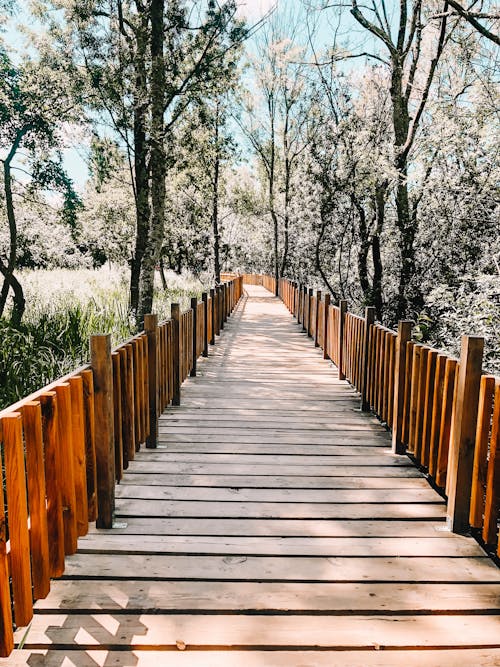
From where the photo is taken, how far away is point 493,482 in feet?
9.44

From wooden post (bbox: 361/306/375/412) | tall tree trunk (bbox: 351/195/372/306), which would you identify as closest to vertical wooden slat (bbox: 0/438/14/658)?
wooden post (bbox: 361/306/375/412)

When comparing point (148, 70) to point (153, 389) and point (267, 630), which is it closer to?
point (153, 389)

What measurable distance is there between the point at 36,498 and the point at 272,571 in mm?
1281

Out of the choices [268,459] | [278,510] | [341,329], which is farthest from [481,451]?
[341,329]

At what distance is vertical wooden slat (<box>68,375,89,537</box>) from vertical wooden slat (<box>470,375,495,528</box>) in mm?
2190

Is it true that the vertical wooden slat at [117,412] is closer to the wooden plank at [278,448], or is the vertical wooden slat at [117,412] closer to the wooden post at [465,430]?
the wooden plank at [278,448]

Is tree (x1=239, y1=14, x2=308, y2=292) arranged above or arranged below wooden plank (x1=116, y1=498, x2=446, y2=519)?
above

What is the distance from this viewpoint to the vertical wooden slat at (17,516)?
6.74 feet

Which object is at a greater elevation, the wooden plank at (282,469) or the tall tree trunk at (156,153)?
the tall tree trunk at (156,153)

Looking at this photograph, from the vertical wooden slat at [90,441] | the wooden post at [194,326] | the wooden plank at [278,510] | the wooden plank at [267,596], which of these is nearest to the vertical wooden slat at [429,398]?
the wooden plank at [278,510]

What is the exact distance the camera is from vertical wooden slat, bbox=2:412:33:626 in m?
2.05

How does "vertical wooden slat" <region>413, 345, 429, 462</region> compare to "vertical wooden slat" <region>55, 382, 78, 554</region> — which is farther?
"vertical wooden slat" <region>413, 345, 429, 462</region>

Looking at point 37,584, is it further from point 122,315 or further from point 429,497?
point 122,315

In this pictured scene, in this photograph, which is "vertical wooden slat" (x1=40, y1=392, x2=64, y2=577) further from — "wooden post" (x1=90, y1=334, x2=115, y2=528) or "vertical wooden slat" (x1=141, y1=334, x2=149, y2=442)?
"vertical wooden slat" (x1=141, y1=334, x2=149, y2=442)
